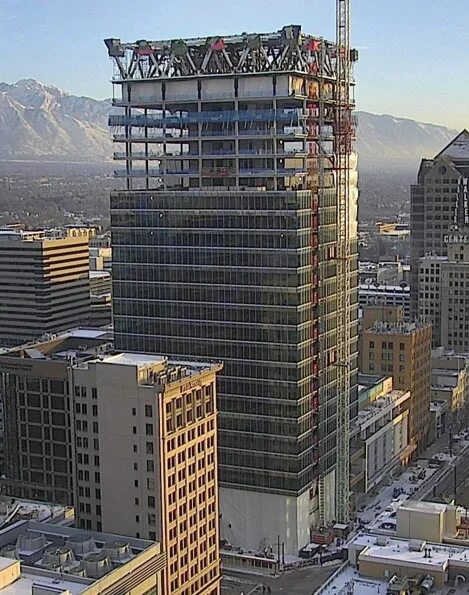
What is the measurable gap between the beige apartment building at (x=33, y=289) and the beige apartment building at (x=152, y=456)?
85751 millimetres

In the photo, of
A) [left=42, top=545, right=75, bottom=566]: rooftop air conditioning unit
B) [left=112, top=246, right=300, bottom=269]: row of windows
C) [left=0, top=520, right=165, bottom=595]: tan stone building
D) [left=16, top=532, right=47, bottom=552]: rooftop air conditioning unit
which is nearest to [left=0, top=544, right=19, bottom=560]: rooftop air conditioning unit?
[left=0, top=520, right=165, bottom=595]: tan stone building

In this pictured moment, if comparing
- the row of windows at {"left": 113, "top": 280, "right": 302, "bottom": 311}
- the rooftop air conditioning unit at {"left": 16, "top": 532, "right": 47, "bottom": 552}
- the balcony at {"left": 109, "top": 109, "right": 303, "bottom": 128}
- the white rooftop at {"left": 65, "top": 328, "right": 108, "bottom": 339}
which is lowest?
the rooftop air conditioning unit at {"left": 16, "top": 532, "right": 47, "bottom": 552}

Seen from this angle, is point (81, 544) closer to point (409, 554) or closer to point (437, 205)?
point (409, 554)

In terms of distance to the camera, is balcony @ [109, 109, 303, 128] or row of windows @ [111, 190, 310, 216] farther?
balcony @ [109, 109, 303, 128]

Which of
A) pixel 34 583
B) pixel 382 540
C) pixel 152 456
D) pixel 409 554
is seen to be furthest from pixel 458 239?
pixel 34 583

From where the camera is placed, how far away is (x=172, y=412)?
217ft

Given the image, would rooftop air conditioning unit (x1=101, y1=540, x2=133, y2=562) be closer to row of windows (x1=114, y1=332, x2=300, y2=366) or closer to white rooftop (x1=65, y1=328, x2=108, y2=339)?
row of windows (x1=114, y1=332, x2=300, y2=366)

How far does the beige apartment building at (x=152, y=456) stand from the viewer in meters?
65.5

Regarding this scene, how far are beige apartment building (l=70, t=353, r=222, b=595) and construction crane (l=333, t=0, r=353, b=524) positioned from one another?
26.2 m

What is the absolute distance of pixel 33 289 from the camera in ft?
506

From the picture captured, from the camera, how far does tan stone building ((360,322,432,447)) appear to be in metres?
119

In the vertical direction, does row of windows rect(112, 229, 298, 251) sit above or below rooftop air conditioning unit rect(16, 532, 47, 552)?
above

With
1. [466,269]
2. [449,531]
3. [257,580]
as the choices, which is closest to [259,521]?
[257,580]

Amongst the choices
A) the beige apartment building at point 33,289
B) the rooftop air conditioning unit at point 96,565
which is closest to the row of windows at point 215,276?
the rooftop air conditioning unit at point 96,565
